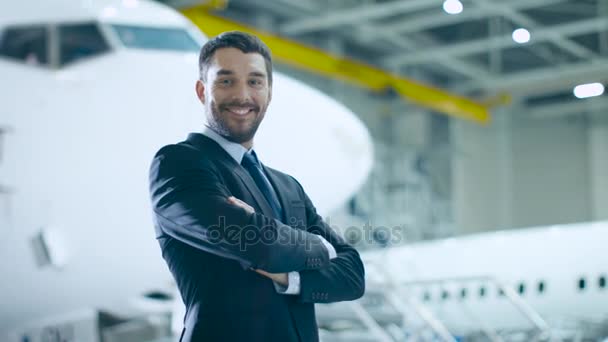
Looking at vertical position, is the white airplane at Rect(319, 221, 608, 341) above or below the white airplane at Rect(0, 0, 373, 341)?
→ below

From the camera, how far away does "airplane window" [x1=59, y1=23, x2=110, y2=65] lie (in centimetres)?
522

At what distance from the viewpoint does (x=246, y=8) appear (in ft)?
43.0

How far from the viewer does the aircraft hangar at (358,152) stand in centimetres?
500

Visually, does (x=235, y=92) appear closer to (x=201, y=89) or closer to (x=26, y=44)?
(x=201, y=89)

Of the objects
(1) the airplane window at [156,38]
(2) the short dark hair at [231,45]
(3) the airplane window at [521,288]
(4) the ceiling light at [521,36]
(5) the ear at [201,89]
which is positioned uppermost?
(4) the ceiling light at [521,36]

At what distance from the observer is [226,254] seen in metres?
1.91

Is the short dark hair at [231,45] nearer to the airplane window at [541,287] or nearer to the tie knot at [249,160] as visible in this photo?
the tie knot at [249,160]

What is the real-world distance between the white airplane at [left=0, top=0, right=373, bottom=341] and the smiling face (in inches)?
109

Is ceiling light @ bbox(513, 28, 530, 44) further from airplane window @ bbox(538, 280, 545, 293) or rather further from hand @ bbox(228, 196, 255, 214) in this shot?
hand @ bbox(228, 196, 255, 214)

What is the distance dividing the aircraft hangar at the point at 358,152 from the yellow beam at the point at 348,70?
43 mm

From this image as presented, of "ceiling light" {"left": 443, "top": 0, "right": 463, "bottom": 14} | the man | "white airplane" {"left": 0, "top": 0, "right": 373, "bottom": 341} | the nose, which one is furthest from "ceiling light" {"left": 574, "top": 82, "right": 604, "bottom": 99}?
the nose

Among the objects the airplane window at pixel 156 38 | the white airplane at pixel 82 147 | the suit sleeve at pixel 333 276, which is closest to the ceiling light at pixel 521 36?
the white airplane at pixel 82 147

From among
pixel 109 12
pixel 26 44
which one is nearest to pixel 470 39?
pixel 109 12

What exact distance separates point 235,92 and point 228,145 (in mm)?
138
